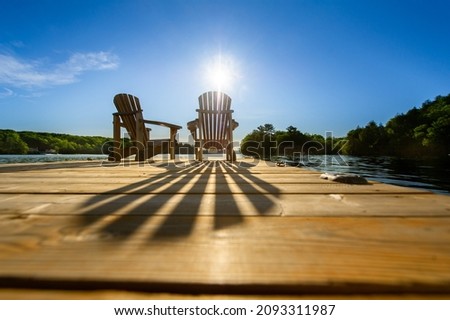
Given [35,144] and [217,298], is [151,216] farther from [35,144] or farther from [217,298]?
[35,144]

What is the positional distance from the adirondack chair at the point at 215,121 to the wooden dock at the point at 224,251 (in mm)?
4825

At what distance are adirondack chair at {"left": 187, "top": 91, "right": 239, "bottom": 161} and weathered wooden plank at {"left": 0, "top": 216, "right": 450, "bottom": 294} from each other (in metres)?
4.97

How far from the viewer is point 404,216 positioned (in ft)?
2.85

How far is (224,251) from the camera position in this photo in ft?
1.84

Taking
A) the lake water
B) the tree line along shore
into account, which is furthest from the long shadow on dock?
Result: the tree line along shore

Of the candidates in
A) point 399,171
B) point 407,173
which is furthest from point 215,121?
point 399,171

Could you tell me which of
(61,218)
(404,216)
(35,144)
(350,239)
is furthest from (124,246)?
(35,144)

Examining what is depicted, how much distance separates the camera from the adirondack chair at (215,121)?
5875mm

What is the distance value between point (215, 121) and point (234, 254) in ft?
19.7

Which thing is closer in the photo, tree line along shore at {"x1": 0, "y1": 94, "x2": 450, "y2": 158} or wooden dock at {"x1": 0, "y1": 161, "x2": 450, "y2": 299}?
wooden dock at {"x1": 0, "y1": 161, "x2": 450, "y2": 299}

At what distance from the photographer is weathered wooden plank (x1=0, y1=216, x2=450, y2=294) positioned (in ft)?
1.39

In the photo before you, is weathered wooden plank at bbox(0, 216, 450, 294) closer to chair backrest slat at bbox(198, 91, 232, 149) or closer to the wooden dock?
the wooden dock

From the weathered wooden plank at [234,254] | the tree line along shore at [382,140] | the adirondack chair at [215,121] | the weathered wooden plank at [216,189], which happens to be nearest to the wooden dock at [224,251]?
the weathered wooden plank at [234,254]
